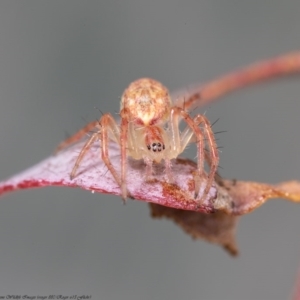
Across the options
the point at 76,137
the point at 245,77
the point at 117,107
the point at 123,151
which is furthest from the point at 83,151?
the point at 117,107

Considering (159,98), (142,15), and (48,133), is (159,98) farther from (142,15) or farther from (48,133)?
(142,15)

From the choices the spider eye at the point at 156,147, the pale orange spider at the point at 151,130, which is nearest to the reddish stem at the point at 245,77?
the pale orange spider at the point at 151,130

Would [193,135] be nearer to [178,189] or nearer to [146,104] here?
[146,104]

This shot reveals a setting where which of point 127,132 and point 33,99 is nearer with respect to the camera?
point 127,132

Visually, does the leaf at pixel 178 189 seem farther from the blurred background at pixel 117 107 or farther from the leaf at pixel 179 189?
the blurred background at pixel 117 107

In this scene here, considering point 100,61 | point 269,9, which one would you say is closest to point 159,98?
point 100,61

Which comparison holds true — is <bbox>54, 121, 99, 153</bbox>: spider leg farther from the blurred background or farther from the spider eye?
the blurred background

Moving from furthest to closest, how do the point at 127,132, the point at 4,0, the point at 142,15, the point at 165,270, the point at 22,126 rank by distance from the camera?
the point at 142,15 → the point at 4,0 → the point at 22,126 → the point at 165,270 → the point at 127,132

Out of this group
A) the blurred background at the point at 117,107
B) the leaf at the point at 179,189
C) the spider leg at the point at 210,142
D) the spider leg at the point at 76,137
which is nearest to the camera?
the leaf at the point at 179,189
